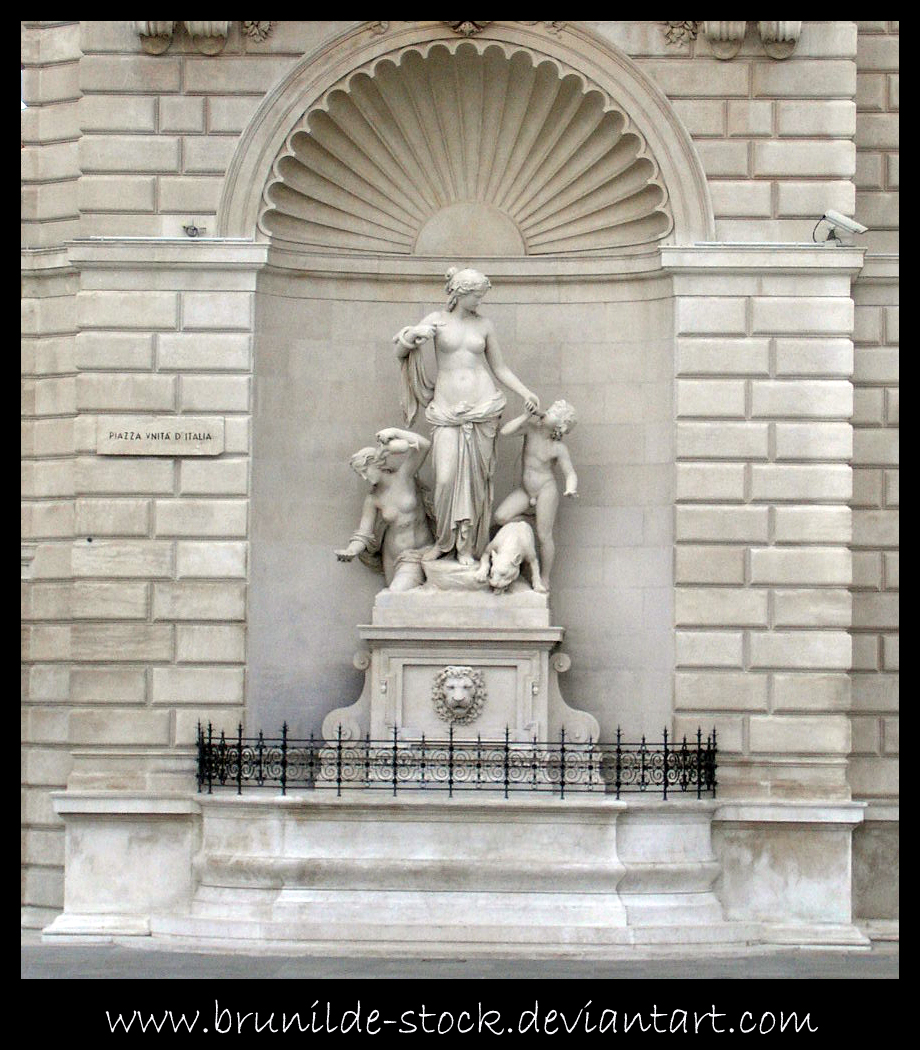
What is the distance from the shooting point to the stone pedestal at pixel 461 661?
807 inches

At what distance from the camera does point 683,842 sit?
19844mm

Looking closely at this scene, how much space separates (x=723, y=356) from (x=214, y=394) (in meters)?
4.79

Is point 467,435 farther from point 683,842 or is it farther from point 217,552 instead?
point 683,842

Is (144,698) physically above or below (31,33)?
below

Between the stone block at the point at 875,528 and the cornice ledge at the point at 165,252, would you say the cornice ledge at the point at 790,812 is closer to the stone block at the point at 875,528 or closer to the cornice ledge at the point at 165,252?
the stone block at the point at 875,528

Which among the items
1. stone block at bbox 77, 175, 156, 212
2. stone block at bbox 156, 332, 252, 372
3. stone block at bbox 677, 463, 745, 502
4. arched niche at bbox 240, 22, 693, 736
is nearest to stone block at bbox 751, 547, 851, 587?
stone block at bbox 677, 463, 745, 502

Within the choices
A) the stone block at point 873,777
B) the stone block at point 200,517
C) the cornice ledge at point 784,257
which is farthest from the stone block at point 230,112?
the stone block at point 873,777

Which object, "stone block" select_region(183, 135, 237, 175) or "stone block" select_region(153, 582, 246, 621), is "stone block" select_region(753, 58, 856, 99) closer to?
"stone block" select_region(183, 135, 237, 175)

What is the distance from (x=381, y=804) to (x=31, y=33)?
8.61m

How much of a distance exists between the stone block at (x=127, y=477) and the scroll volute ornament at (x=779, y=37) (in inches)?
270

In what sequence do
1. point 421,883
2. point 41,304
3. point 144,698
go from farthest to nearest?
1. point 41,304
2. point 144,698
3. point 421,883

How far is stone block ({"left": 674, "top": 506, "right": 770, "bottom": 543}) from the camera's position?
68.0ft

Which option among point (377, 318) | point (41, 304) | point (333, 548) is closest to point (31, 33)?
point (41, 304)

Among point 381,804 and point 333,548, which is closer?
point 381,804
